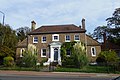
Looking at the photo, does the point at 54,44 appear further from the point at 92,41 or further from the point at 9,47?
the point at 9,47

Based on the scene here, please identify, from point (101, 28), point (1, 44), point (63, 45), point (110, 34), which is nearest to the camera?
point (63, 45)

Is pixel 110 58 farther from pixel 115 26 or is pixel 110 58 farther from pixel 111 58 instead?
pixel 115 26

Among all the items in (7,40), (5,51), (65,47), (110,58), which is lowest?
(110,58)

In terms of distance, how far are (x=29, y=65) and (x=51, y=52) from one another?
7.89m

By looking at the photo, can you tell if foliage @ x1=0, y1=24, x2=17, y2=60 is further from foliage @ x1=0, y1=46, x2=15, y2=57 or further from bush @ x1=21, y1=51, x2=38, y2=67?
bush @ x1=21, y1=51, x2=38, y2=67

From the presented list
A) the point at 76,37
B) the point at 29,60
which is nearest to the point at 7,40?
the point at 29,60

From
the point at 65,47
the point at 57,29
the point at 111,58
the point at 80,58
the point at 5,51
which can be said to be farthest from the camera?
the point at 5,51

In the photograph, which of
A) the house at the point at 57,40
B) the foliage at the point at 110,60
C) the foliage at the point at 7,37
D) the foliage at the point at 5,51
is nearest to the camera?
the foliage at the point at 110,60

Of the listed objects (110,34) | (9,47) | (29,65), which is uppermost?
(110,34)

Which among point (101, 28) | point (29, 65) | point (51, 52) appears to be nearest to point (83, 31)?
point (51, 52)

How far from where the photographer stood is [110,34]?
60156 mm

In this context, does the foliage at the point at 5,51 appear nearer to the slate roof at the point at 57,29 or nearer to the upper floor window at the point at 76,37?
the slate roof at the point at 57,29

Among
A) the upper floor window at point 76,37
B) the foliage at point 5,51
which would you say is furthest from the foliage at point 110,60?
the foliage at point 5,51

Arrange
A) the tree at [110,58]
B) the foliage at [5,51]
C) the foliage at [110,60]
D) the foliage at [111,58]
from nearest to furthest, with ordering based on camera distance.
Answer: the foliage at [110,60] → the tree at [110,58] → the foliage at [111,58] → the foliage at [5,51]
